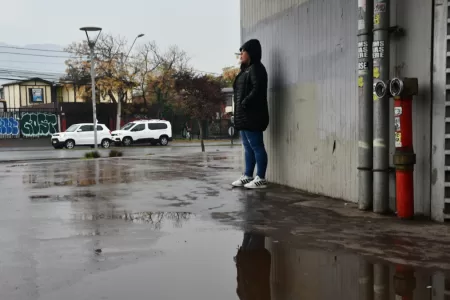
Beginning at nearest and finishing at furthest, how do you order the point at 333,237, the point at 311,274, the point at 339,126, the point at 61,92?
the point at 311,274 → the point at 333,237 → the point at 339,126 → the point at 61,92

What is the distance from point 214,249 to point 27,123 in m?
40.8

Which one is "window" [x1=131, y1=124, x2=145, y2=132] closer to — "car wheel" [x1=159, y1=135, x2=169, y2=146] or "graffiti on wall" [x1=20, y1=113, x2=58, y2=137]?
"car wheel" [x1=159, y1=135, x2=169, y2=146]

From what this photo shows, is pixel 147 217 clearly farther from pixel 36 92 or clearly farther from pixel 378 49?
pixel 36 92

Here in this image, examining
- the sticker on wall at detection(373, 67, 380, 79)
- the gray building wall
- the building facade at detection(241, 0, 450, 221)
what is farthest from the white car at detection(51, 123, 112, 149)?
the sticker on wall at detection(373, 67, 380, 79)

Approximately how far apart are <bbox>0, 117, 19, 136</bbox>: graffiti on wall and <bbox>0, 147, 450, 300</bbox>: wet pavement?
36.2 m

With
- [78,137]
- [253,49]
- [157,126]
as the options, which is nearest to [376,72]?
[253,49]

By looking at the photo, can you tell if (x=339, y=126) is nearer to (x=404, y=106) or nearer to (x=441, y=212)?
(x=404, y=106)

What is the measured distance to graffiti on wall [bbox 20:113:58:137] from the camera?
42.0 m

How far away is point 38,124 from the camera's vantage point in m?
42.9

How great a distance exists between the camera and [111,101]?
184 feet

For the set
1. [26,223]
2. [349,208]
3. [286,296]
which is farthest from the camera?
[349,208]

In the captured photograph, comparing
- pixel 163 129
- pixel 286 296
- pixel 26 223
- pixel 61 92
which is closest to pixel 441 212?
pixel 286 296

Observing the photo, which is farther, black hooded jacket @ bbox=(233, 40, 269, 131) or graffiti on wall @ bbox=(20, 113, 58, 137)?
graffiti on wall @ bbox=(20, 113, 58, 137)

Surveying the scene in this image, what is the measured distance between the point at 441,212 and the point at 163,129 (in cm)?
3538
